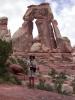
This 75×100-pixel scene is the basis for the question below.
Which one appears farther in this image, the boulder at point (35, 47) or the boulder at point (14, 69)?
the boulder at point (35, 47)

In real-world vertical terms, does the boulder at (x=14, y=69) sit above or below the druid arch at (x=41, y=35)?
below

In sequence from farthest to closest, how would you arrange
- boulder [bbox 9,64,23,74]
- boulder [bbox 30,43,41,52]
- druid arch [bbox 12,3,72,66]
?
druid arch [bbox 12,3,72,66] < boulder [bbox 30,43,41,52] < boulder [bbox 9,64,23,74]

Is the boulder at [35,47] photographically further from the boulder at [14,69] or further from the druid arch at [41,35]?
the boulder at [14,69]

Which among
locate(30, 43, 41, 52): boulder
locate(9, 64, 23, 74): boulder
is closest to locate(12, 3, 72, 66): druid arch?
locate(30, 43, 41, 52): boulder

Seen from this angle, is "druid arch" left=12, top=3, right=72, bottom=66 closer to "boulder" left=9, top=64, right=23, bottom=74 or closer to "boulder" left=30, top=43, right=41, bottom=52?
"boulder" left=30, top=43, right=41, bottom=52

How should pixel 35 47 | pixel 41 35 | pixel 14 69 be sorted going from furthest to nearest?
pixel 41 35, pixel 35 47, pixel 14 69

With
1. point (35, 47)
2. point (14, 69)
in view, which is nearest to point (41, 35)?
point (35, 47)

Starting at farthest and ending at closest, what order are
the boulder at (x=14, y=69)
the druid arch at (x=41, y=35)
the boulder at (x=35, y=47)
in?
1. the druid arch at (x=41, y=35)
2. the boulder at (x=35, y=47)
3. the boulder at (x=14, y=69)

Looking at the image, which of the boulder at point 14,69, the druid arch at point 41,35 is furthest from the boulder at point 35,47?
the boulder at point 14,69

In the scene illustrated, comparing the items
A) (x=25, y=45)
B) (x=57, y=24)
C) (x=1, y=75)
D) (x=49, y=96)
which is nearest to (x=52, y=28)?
(x=57, y=24)

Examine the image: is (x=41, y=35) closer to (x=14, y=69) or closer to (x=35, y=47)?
(x=35, y=47)

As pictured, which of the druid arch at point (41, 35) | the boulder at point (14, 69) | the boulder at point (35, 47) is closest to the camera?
the boulder at point (14, 69)

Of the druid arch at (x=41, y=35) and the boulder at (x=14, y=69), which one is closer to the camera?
the boulder at (x=14, y=69)

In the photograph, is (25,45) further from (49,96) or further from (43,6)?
(49,96)
